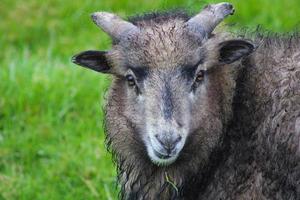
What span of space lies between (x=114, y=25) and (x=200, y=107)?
91 centimetres

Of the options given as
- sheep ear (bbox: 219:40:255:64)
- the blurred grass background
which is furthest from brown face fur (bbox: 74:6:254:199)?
the blurred grass background

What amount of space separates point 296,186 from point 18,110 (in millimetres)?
4085

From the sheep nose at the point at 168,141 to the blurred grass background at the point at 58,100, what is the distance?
1525 mm

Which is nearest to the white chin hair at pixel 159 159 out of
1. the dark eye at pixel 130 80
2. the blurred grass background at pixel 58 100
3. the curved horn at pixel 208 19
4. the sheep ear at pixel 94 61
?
the dark eye at pixel 130 80

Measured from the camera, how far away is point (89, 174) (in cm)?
915

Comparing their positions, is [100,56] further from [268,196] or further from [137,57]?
[268,196]

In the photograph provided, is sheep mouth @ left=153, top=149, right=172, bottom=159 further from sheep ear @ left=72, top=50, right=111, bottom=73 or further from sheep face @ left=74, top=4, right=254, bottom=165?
sheep ear @ left=72, top=50, right=111, bottom=73

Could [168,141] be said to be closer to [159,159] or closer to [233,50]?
[159,159]

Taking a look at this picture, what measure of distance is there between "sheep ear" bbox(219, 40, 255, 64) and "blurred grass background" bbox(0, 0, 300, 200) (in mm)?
881

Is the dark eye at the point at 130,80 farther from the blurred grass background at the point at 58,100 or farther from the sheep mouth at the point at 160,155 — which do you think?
the blurred grass background at the point at 58,100

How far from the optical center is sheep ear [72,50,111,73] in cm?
733

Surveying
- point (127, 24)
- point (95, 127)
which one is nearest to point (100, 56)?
point (127, 24)

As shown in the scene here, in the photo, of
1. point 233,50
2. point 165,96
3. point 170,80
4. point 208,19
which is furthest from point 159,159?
point 208,19

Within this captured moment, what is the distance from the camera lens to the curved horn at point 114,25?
719 centimetres
